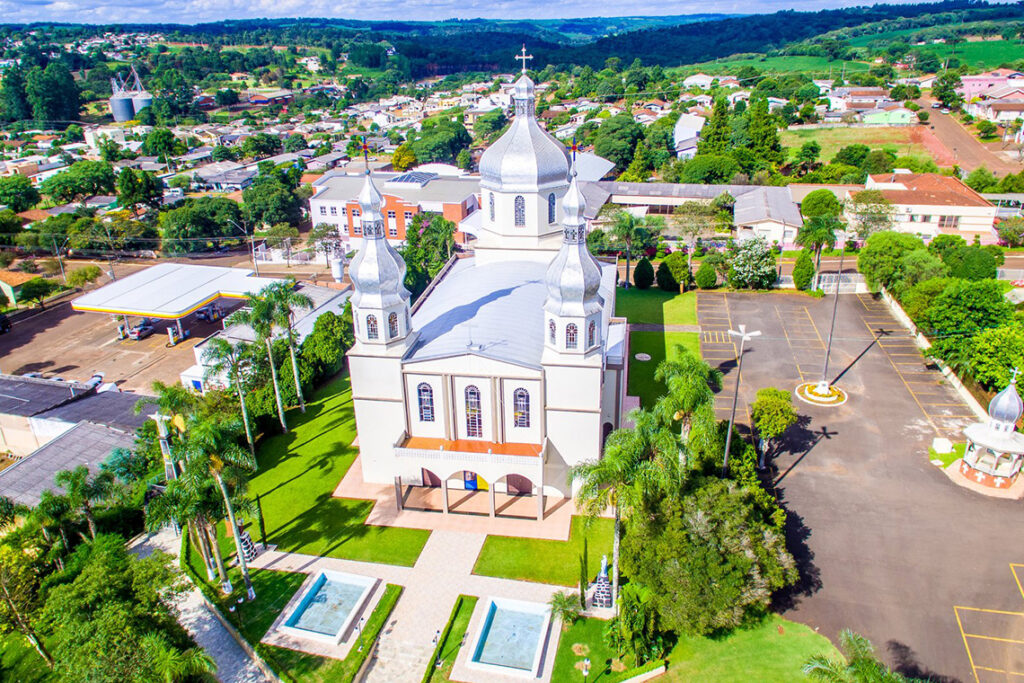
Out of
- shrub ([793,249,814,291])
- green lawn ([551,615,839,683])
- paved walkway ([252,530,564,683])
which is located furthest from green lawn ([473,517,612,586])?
shrub ([793,249,814,291])

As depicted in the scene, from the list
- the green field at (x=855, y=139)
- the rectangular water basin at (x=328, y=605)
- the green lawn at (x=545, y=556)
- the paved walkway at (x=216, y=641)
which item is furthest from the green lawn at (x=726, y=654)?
the green field at (x=855, y=139)

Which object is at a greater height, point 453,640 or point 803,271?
point 803,271

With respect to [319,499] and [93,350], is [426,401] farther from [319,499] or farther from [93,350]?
[93,350]

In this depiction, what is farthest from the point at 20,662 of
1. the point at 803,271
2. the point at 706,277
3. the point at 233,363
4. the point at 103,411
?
the point at 803,271

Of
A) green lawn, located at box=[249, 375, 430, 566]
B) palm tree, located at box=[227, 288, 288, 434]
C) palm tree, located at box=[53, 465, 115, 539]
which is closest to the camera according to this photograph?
palm tree, located at box=[53, 465, 115, 539]

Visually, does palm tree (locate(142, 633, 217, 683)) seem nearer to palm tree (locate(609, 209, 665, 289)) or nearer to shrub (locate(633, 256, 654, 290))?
shrub (locate(633, 256, 654, 290))

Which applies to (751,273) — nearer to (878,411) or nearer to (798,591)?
(878,411)
